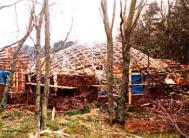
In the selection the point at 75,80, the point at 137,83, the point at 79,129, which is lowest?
the point at 79,129

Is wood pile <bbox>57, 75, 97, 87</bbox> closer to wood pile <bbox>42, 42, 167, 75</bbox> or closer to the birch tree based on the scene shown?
wood pile <bbox>42, 42, 167, 75</bbox>

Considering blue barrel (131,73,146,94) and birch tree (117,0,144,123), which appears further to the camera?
blue barrel (131,73,146,94)

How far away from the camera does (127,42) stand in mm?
13633

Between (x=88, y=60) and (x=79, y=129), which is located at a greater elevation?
(x=88, y=60)

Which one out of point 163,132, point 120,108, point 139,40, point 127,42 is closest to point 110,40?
point 127,42

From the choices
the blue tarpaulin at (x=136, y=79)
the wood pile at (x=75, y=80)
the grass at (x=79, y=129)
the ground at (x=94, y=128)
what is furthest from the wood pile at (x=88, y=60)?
the grass at (x=79, y=129)

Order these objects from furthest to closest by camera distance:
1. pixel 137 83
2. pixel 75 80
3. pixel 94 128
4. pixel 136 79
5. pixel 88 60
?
pixel 88 60 → pixel 75 80 → pixel 136 79 → pixel 137 83 → pixel 94 128

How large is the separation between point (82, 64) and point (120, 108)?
12.2m

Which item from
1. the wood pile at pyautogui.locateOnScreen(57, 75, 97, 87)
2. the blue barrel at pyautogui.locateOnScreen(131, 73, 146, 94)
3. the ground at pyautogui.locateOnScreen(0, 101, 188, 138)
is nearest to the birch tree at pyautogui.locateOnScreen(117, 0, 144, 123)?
the ground at pyautogui.locateOnScreen(0, 101, 188, 138)

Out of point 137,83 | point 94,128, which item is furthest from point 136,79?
point 94,128

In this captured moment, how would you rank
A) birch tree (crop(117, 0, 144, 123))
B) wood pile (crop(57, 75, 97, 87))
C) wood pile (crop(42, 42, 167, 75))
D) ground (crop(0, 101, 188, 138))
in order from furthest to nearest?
wood pile (crop(42, 42, 167, 75))
wood pile (crop(57, 75, 97, 87))
birch tree (crop(117, 0, 144, 123))
ground (crop(0, 101, 188, 138))

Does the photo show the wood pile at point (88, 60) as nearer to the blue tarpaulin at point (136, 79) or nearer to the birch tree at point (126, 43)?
the blue tarpaulin at point (136, 79)

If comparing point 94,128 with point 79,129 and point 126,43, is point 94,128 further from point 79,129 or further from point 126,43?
point 126,43

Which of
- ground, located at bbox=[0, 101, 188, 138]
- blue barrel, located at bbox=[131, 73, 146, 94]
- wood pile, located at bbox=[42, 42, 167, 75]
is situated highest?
wood pile, located at bbox=[42, 42, 167, 75]
